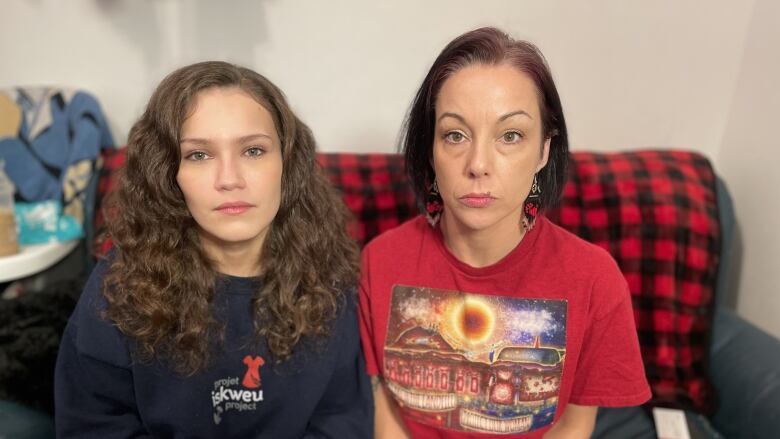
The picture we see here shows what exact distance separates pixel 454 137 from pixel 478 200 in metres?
0.12

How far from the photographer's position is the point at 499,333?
108cm

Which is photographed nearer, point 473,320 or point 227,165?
point 227,165

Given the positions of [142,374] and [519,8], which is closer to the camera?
[142,374]

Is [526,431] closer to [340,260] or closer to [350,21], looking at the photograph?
[340,260]

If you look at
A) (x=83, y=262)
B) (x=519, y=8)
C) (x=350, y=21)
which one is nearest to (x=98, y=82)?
(x=83, y=262)

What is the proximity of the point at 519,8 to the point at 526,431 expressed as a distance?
1.15 m

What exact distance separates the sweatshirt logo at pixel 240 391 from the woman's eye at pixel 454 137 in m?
0.54

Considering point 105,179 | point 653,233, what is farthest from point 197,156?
point 653,233

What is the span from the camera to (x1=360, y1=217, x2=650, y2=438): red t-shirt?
1058mm

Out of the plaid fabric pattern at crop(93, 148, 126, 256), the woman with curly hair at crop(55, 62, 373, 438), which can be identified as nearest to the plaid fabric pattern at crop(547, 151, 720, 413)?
the woman with curly hair at crop(55, 62, 373, 438)

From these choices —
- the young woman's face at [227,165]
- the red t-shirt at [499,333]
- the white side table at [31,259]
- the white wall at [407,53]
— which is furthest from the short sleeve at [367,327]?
the white side table at [31,259]

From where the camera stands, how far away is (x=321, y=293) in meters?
1.10

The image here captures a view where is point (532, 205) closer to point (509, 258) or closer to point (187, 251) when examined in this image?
point (509, 258)

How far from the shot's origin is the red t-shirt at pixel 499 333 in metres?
1.06
